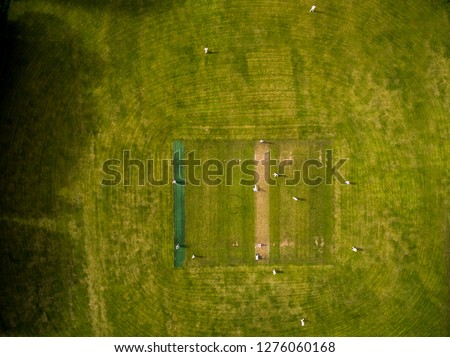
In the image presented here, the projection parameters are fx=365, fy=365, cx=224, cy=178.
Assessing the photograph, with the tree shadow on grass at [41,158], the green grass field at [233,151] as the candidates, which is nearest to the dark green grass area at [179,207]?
the green grass field at [233,151]

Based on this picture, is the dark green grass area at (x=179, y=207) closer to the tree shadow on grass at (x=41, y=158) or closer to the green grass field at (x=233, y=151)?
the green grass field at (x=233, y=151)

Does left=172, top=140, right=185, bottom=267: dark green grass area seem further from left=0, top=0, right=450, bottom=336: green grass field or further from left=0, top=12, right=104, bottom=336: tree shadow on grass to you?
left=0, top=12, right=104, bottom=336: tree shadow on grass

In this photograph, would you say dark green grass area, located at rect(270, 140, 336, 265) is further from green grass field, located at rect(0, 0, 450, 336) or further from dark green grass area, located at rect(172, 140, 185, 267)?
dark green grass area, located at rect(172, 140, 185, 267)

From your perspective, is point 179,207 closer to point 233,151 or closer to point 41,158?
point 233,151

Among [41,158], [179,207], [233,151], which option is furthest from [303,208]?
[41,158]

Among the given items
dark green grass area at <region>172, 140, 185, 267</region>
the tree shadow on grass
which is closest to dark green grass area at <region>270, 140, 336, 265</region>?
dark green grass area at <region>172, 140, 185, 267</region>

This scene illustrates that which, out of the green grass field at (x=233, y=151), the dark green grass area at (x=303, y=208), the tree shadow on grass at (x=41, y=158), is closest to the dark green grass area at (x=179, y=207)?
the green grass field at (x=233, y=151)

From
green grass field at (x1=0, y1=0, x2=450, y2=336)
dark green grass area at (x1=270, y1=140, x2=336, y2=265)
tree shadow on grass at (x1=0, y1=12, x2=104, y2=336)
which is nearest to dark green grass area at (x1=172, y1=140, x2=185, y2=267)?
green grass field at (x1=0, y1=0, x2=450, y2=336)
